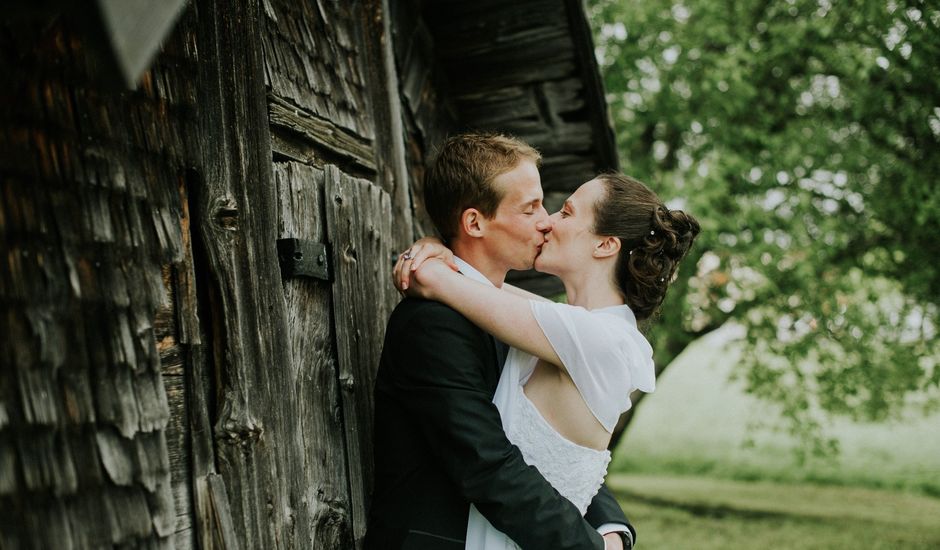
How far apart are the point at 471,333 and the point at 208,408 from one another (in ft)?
2.52

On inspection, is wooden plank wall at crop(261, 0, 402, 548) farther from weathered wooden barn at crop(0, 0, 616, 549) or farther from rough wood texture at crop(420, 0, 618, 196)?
rough wood texture at crop(420, 0, 618, 196)

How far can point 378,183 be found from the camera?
348 centimetres

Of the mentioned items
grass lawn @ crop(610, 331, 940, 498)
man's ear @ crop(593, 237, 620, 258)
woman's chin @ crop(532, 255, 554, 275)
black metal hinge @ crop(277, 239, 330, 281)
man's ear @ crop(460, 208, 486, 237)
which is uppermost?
man's ear @ crop(460, 208, 486, 237)

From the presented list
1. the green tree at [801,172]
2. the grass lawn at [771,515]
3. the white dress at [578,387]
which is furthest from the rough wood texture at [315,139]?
the grass lawn at [771,515]

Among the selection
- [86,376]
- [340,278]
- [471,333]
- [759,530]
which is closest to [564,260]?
[471,333]

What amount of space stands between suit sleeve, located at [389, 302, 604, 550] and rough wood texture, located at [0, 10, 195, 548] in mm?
755

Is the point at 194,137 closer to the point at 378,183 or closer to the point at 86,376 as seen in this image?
the point at 86,376

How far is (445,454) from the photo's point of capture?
94.0 inches

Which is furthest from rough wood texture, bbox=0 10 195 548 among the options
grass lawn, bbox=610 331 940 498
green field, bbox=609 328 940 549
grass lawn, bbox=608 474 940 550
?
grass lawn, bbox=610 331 940 498

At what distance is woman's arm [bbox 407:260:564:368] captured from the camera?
2.51 meters

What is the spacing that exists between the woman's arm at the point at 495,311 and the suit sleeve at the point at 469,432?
0.04 m

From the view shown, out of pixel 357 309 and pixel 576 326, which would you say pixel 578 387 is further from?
pixel 357 309

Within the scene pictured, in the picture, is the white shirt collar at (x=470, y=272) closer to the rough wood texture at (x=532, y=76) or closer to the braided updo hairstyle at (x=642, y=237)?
the braided updo hairstyle at (x=642, y=237)

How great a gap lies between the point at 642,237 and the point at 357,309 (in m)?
0.97
